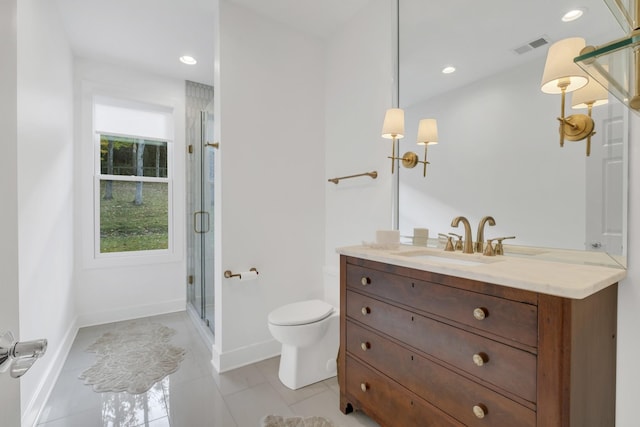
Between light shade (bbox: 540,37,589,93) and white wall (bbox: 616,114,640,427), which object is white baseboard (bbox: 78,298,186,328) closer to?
white wall (bbox: 616,114,640,427)

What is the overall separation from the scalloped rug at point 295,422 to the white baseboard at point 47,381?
50.2 inches

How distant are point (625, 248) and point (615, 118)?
51cm

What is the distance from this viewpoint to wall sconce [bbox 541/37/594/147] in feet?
3.84

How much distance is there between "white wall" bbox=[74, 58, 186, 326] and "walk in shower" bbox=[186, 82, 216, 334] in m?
0.10

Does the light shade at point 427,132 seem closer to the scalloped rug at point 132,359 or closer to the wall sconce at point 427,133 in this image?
the wall sconce at point 427,133

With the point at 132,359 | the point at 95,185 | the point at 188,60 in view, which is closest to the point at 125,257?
the point at 95,185

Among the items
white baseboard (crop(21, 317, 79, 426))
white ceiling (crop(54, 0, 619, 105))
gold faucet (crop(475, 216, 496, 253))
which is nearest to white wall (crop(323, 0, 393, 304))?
white ceiling (crop(54, 0, 619, 105))

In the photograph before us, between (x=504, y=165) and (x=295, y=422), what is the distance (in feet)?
5.90

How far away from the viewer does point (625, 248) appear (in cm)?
110

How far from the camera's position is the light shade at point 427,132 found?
1801 mm

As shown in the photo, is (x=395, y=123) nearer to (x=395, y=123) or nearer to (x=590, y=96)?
(x=395, y=123)

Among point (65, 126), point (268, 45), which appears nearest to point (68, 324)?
point (65, 126)

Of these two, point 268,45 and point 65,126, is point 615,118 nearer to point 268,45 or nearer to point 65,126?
point 268,45

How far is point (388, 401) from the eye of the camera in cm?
143
